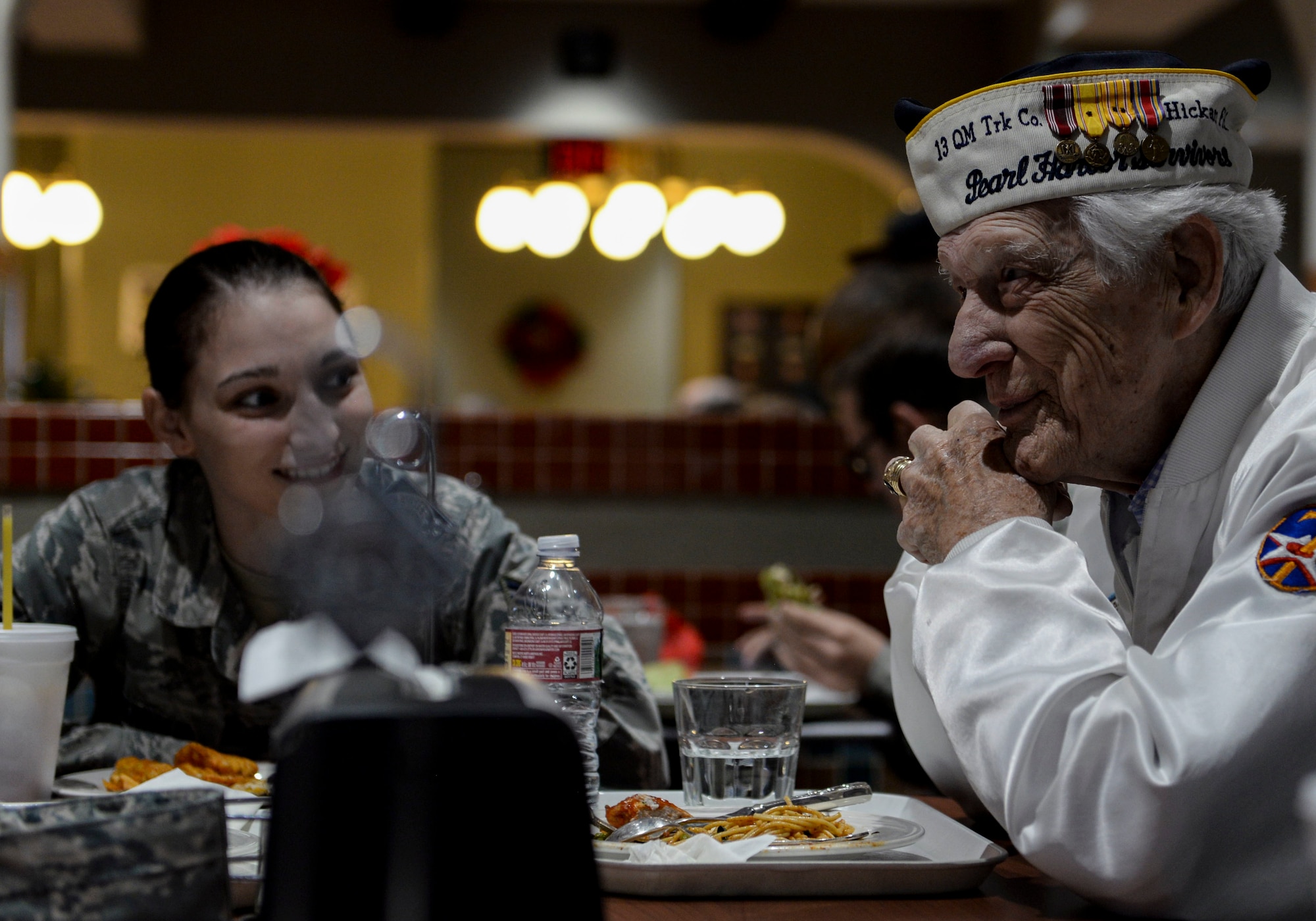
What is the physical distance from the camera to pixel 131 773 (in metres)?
1.32

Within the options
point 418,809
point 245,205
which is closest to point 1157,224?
point 418,809

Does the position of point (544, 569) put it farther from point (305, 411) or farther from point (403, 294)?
point (403, 294)

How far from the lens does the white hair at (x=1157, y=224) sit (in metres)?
1.19

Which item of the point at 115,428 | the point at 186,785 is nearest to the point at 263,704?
the point at 186,785

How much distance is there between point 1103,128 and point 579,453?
3.13m

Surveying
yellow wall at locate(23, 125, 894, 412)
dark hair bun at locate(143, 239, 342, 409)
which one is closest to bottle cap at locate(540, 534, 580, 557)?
dark hair bun at locate(143, 239, 342, 409)

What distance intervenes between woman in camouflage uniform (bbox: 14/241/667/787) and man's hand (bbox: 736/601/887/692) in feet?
2.45

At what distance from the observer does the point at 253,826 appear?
1117 mm

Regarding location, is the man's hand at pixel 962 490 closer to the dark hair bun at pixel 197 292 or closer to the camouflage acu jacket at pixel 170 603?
the camouflage acu jacket at pixel 170 603

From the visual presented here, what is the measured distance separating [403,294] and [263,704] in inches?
320

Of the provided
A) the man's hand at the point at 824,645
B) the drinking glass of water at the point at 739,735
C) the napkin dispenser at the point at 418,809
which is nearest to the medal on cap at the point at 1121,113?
the drinking glass of water at the point at 739,735

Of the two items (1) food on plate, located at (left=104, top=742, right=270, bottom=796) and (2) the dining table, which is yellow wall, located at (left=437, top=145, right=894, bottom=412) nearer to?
(1) food on plate, located at (left=104, top=742, right=270, bottom=796)

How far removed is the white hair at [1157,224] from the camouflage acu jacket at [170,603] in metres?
0.80

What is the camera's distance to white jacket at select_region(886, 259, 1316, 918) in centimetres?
97
